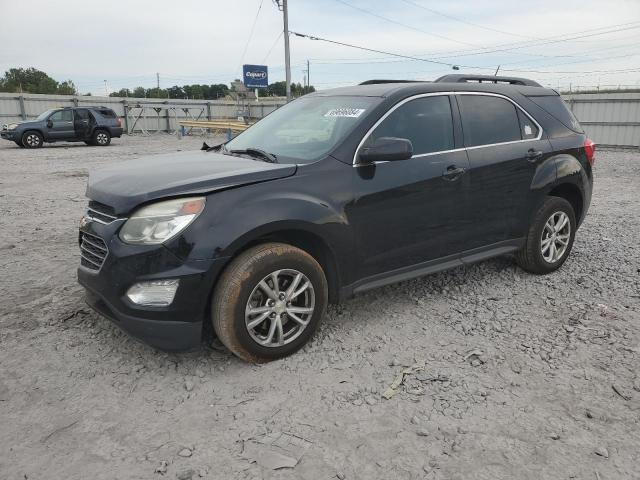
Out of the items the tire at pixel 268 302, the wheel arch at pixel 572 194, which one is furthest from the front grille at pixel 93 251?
the wheel arch at pixel 572 194

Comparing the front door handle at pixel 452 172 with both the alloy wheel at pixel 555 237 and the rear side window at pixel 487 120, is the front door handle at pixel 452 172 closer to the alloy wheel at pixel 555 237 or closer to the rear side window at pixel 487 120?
the rear side window at pixel 487 120

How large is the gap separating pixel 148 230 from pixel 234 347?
34.2 inches

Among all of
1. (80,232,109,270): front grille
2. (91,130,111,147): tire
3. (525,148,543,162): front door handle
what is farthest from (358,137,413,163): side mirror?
(91,130,111,147): tire

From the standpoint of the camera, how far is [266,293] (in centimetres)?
320

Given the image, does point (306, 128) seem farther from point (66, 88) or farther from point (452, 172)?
point (66, 88)

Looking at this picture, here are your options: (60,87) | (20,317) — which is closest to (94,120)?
(20,317)

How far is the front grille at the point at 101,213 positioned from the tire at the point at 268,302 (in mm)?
791

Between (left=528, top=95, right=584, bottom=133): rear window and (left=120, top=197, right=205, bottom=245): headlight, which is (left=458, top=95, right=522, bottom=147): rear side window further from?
(left=120, top=197, right=205, bottom=245): headlight

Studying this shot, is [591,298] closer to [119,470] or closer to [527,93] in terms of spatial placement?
[527,93]

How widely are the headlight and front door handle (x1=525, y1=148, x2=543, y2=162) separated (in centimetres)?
298

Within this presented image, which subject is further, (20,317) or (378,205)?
(20,317)

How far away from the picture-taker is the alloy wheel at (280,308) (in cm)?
319

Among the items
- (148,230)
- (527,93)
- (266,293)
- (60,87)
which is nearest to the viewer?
(148,230)

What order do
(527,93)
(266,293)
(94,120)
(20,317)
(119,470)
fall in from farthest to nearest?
(94,120) → (527,93) → (20,317) → (266,293) → (119,470)
